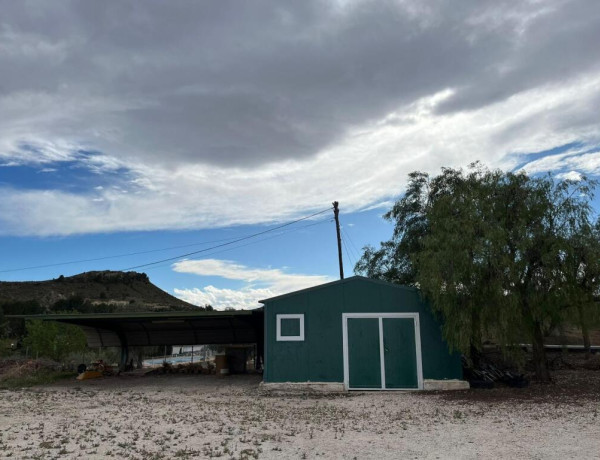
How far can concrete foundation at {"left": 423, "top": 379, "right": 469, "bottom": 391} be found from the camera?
12406mm

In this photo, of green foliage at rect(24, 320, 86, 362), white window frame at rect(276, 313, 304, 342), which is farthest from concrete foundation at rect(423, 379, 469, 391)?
green foliage at rect(24, 320, 86, 362)

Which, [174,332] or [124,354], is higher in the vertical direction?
[174,332]

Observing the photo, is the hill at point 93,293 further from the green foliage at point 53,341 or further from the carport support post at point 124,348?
the carport support post at point 124,348

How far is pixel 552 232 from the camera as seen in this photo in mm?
11930

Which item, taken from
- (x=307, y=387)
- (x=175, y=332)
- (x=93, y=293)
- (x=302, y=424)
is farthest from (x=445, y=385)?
(x=93, y=293)

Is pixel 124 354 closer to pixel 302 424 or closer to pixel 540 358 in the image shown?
pixel 302 424

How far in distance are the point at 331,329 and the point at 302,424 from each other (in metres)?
5.05

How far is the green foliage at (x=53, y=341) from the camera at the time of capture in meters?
21.4

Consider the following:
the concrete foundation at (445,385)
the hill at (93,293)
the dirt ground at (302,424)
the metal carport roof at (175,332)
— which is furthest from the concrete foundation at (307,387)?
the hill at (93,293)

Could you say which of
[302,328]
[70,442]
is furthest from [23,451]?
[302,328]

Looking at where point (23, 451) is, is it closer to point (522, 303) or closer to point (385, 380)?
point (385, 380)

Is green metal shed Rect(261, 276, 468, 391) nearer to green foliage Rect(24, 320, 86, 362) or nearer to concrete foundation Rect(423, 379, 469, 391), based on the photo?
concrete foundation Rect(423, 379, 469, 391)

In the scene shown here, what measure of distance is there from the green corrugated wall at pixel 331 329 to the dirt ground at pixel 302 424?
38.6 inches

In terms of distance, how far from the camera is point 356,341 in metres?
12.8
